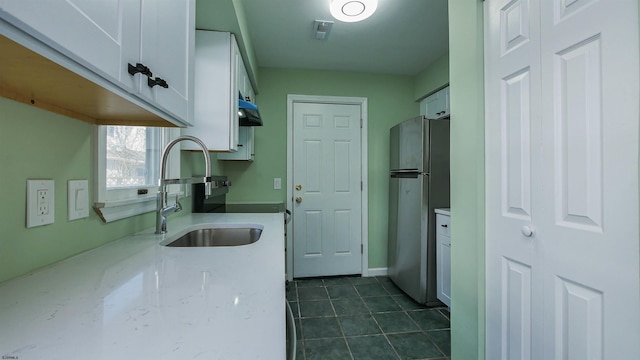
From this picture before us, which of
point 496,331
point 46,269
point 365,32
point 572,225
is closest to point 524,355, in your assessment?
point 496,331

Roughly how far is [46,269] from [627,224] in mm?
1615

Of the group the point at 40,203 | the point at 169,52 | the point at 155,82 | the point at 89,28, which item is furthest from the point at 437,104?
the point at 40,203

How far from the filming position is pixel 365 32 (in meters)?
2.29

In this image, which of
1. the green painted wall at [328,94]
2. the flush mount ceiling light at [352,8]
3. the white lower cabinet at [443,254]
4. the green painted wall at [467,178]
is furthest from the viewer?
the green painted wall at [328,94]

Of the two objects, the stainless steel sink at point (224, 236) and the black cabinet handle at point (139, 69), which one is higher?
the black cabinet handle at point (139, 69)

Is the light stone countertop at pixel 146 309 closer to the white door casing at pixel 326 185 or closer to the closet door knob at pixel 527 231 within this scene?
the closet door knob at pixel 527 231

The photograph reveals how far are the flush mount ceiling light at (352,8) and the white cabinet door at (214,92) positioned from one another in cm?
77

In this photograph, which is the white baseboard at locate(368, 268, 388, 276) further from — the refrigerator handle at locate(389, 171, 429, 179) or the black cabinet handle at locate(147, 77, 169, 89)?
the black cabinet handle at locate(147, 77, 169, 89)

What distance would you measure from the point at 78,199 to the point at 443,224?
94.0 inches

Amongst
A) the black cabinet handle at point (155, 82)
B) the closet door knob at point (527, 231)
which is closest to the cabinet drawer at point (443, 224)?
the closet door knob at point (527, 231)

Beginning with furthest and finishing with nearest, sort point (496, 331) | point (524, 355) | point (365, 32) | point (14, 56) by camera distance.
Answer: point (365, 32) < point (496, 331) < point (524, 355) < point (14, 56)

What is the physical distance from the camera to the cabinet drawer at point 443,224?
2.25m

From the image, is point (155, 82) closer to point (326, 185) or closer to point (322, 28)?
point (322, 28)

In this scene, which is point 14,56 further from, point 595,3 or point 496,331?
point 496,331
